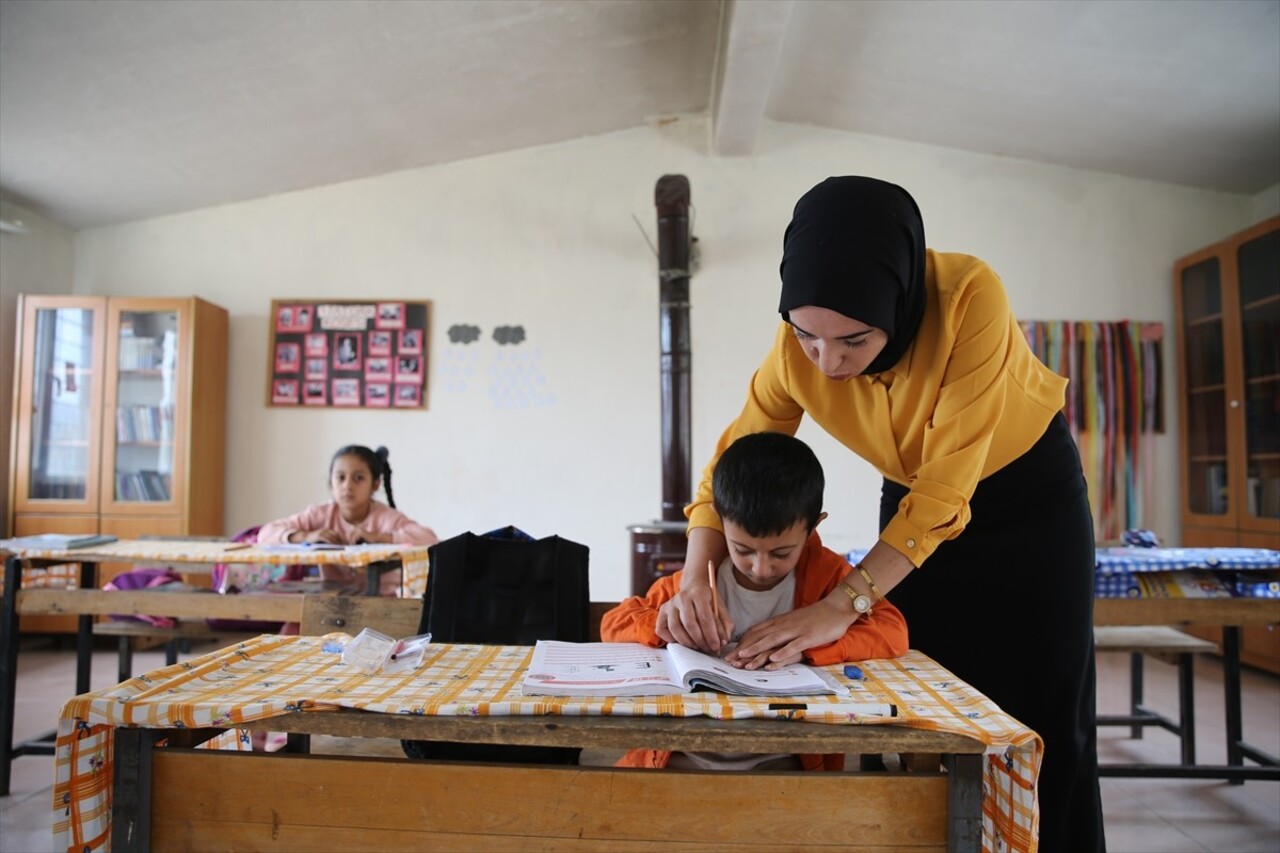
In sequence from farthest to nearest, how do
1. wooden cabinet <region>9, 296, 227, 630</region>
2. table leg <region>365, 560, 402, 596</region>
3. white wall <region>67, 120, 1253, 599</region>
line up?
white wall <region>67, 120, 1253, 599</region>, wooden cabinet <region>9, 296, 227, 630</region>, table leg <region>365, 560, 402, 596</region>

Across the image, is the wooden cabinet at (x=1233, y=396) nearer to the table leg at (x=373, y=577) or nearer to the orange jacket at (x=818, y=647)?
the orange jacket at (x=818, y=647)

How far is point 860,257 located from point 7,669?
261 cm

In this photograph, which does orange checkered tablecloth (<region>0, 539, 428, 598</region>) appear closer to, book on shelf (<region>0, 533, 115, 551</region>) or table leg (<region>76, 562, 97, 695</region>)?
book on shelf (<region>0, 533, 115, 551</region>)

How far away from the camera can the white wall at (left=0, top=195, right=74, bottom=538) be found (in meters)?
4.48

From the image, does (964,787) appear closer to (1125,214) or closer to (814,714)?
(814,714)

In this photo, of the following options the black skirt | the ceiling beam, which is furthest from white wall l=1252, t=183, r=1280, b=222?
the black skirt

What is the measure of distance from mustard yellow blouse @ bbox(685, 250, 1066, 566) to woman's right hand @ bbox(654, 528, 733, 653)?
0.13 m

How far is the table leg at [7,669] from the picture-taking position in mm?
2357

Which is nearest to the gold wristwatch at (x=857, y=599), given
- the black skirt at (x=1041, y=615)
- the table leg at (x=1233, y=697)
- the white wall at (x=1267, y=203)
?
the black skirt at (x=1041, y=615)

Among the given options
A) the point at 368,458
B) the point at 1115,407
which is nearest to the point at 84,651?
the point at 368,458

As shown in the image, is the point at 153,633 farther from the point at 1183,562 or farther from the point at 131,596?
the point at 1183,562

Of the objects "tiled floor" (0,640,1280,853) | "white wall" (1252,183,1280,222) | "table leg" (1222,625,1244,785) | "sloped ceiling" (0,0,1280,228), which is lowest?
"tiled floor" (0,640,1280,853)

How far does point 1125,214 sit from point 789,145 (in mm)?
1962

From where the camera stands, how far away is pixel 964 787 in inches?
34.7
